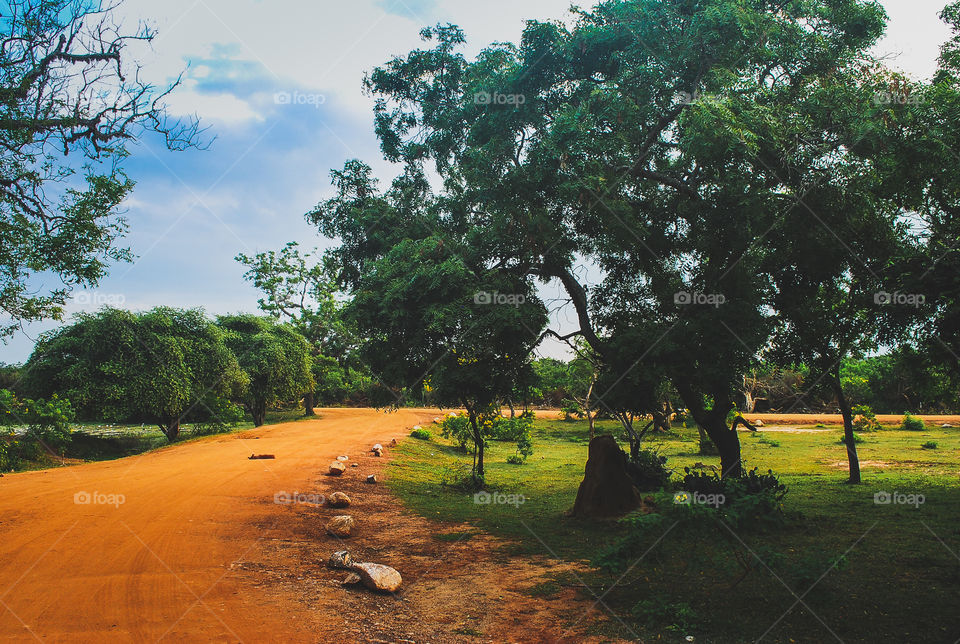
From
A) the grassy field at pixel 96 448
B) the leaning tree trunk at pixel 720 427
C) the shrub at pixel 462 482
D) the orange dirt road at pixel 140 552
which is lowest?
the grassy field at pixel 96 448

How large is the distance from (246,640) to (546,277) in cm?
853

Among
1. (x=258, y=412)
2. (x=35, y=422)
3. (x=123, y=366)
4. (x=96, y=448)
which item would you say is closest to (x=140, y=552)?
(x=35, y=422)

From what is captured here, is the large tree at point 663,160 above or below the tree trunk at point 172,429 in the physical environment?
above

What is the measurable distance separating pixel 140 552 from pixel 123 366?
15.6m

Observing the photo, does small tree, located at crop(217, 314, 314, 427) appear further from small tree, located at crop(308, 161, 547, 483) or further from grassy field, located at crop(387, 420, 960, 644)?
small tree, located at crop(308, 161, 547, 483)

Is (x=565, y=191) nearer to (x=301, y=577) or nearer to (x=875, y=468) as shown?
(x=301, y=577)

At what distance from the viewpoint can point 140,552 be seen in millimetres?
6973

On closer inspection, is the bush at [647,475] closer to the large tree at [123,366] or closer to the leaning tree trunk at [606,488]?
the leaning tree trunk at [606,488]

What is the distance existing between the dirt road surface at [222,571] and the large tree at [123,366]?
328 inches

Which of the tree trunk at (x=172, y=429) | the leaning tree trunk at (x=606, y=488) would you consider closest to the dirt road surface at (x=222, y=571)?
the leaning tree trunk at (x=606, y=488)

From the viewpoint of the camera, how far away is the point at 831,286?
10.5m

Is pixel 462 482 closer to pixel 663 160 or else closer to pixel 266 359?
pixel 663 160

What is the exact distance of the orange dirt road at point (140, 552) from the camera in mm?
5020

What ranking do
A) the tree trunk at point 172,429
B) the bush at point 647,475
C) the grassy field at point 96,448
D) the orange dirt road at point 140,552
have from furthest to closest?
the tree trunk at point 172,429
the grassy field at point 96,448
the bush at point 647,475
the orange dirt road at point 140,552
